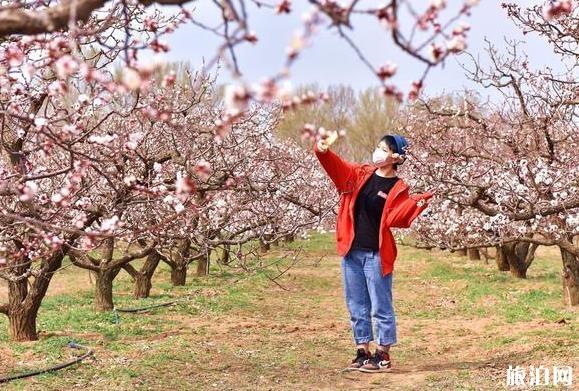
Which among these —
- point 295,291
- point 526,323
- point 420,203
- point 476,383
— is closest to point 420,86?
point 420,203

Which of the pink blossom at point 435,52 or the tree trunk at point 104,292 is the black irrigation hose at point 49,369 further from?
the pink blossom at point 435,52

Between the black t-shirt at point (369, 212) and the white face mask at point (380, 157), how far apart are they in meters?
0.17

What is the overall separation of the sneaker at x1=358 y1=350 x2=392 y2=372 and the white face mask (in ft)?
5.79

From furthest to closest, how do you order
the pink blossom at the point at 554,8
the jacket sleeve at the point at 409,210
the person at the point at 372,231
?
the person at the point at 372,231 → the jacket sleeve at the point at 409,210 → the pink blossom at the point at 554,8

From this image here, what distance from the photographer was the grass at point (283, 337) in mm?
6680

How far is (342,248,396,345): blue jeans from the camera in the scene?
6.37 metres

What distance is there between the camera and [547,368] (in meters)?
6.50

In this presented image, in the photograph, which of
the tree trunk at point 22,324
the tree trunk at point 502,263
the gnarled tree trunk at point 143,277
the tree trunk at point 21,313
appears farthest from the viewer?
the tree trunk at point 502,263

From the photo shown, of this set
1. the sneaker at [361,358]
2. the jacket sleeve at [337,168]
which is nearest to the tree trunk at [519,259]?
the sneaker at [361,358]

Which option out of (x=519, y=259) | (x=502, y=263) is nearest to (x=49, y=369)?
(x=519, y=259)

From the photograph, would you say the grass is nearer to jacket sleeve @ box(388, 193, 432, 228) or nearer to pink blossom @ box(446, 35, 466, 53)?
jacket sleeve @ box(388, 193, 432, 228)

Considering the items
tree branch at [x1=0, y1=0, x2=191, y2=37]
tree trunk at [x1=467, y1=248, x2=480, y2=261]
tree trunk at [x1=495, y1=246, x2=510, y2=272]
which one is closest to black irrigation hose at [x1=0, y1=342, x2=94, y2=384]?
tree branch at [x1=0, y1=0, x2=191, y2=37]

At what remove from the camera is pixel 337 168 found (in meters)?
6.40

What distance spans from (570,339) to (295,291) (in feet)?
27.1
